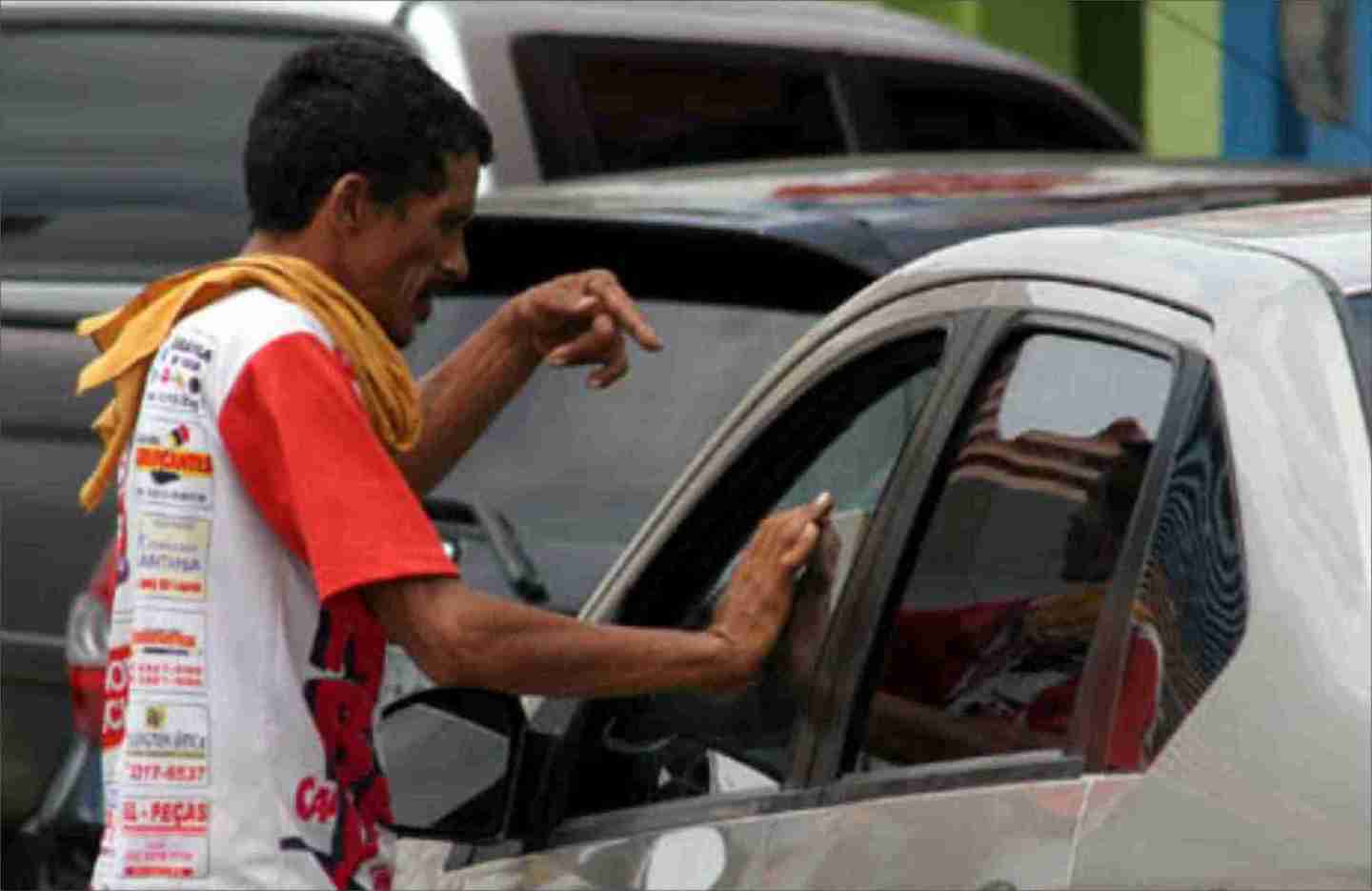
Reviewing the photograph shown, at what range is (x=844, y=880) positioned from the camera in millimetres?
4492

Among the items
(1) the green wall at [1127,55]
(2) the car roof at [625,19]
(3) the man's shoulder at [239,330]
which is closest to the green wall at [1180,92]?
(1) the green wall at [1127,55]

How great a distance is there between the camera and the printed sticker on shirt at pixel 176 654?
4.91m

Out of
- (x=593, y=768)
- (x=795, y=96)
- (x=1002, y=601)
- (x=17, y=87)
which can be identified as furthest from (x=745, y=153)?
(x=1002, y=601)

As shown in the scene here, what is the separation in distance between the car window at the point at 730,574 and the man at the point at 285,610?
5 cm

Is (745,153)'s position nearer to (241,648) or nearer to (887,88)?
(887,88)

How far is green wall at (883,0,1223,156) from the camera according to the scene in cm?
1367

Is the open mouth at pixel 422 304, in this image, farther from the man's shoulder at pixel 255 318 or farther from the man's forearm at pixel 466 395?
the man's forearm at pixel 466 395

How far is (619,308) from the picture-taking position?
538 centimetres

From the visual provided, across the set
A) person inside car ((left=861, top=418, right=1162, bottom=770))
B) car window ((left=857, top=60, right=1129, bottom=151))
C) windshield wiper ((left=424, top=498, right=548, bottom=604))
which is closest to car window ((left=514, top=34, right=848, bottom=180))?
car window ((left=857, top=60, right=1129, bottom=151))

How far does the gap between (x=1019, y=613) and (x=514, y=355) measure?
1143 mm

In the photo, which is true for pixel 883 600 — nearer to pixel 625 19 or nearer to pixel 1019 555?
pixel 1019 555

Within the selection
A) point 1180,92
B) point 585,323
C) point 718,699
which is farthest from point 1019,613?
point 1180,92

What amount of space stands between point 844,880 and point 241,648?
74cm

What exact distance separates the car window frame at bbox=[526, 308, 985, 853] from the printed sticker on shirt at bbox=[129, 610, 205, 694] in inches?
20.2
